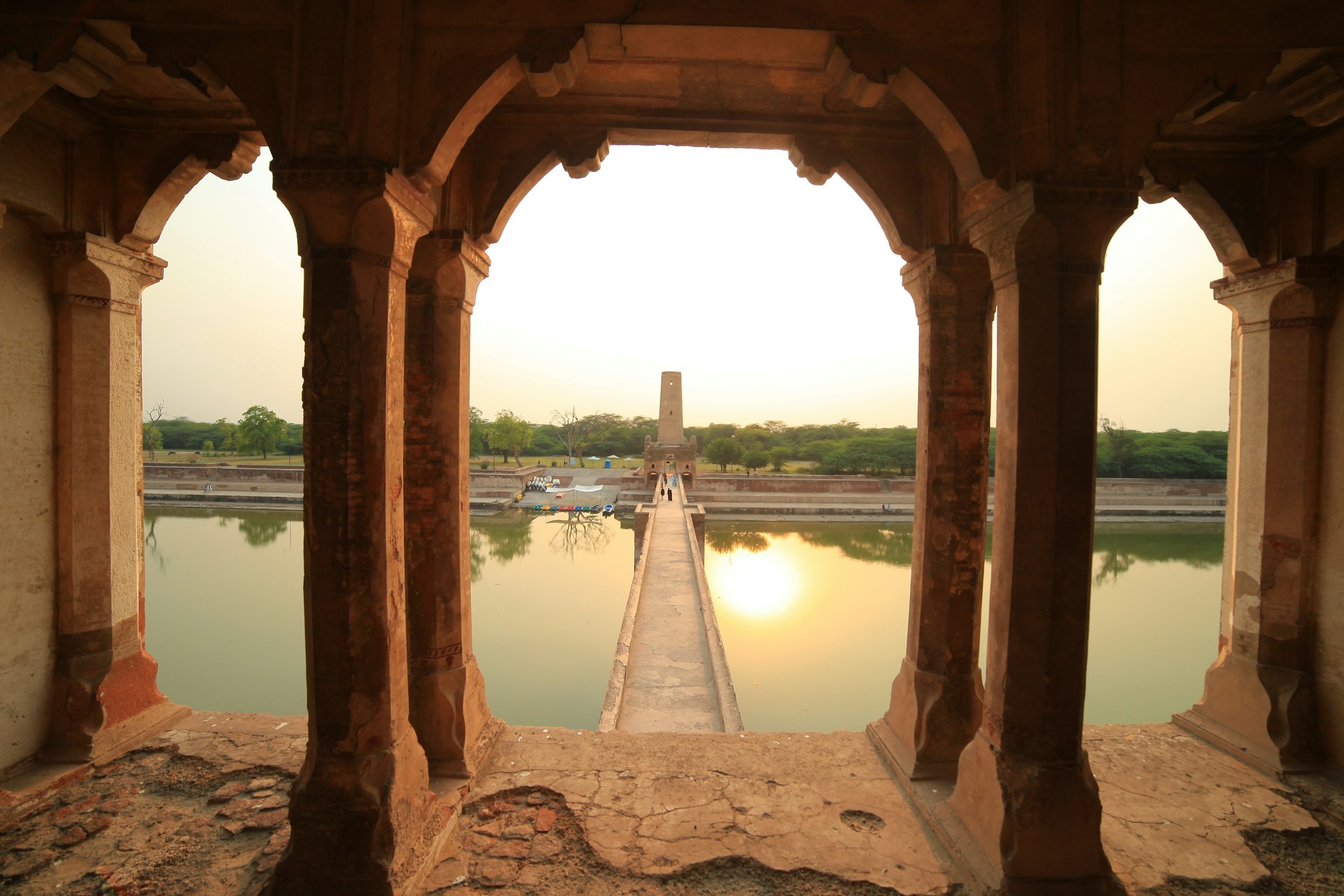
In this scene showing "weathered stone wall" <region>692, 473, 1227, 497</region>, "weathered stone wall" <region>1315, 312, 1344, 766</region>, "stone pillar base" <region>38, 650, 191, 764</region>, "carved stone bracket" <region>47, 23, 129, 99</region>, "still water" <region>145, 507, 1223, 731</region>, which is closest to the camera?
"carved stone bracket" <region>47, 23, 129, 99</region>

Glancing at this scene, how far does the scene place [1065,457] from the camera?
8.45 ft

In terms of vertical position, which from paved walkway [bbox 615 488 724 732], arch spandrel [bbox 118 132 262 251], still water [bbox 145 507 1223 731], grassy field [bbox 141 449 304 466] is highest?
arch spandrel [bbox 118 132 262 251]

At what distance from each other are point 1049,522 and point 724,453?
43.6 m

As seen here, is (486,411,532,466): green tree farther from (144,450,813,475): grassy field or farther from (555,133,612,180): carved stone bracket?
(555,133,612,180): carved stone bracket

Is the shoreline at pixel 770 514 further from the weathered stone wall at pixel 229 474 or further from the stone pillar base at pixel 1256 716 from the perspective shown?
the stone pillar base at pixel 1256 716

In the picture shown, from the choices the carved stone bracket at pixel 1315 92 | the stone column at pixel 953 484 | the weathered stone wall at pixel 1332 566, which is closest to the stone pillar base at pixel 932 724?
the stone column at pixel 953 484

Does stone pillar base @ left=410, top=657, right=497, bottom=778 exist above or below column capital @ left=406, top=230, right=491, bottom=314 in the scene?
below

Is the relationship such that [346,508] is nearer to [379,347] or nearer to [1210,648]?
[379,347]

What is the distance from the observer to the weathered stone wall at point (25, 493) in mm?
3383

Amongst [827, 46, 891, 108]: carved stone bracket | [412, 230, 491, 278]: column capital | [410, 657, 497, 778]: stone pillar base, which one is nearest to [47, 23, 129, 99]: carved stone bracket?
[412, 230, 491, 278]: column capital

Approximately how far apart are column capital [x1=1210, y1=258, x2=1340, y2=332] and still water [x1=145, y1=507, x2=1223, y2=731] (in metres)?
6.38

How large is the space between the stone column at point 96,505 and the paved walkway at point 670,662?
400cm

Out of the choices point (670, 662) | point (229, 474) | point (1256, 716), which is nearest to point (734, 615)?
point (670, 662)

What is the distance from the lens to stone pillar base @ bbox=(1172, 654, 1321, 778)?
3627mm
